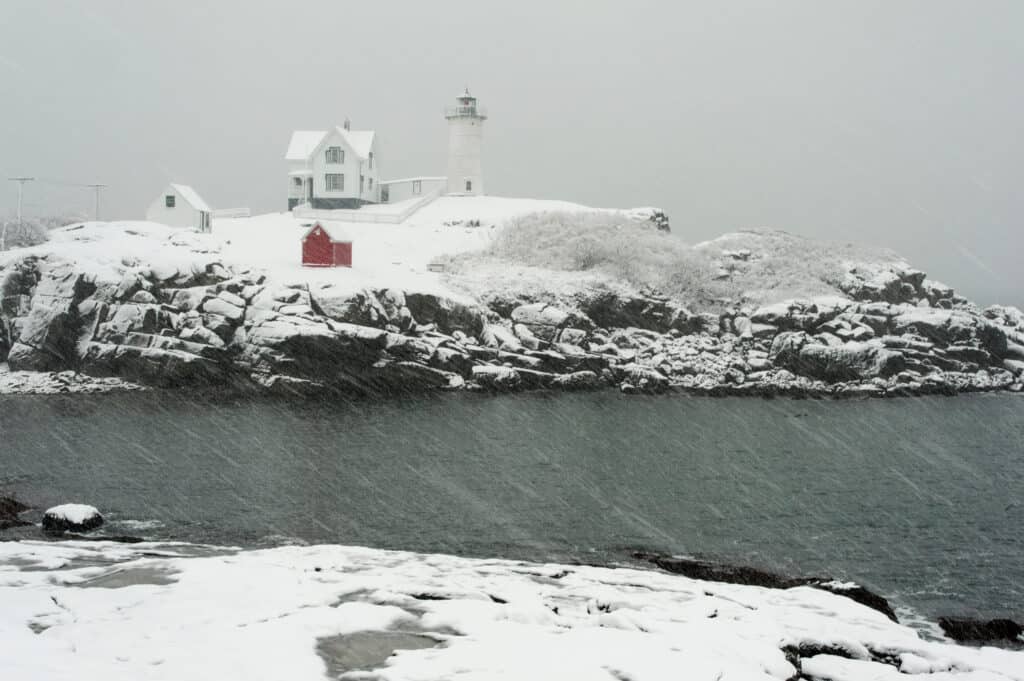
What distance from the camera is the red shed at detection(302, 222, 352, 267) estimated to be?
2854 inches

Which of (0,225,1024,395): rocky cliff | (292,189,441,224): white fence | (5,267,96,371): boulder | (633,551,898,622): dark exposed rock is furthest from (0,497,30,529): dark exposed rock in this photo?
(292,189,441,224): white fence

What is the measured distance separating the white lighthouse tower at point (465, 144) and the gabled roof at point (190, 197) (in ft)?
105

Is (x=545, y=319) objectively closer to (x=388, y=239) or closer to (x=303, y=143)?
(x=388, y=239)

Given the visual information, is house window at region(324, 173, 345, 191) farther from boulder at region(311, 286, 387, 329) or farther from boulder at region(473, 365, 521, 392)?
Result: boulder at region(473, 365, 521, 392)

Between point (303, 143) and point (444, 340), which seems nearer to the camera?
point (444, 340)

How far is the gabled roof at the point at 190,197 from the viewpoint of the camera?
8200 cm

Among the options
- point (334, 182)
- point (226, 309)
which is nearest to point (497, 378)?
point (226, 309)

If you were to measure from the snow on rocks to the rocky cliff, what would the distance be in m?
30.6

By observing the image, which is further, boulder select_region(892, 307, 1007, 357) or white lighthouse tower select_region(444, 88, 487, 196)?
white lighthouse tower select_region(444, 88, 487, 196)

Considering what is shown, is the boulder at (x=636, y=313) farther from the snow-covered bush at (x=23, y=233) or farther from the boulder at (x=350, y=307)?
the snow-covered bush at (x=23, y=233)

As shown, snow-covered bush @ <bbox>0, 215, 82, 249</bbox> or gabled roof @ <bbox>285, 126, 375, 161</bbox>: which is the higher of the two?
gabled roof @ <bbox>285, 126, 375, 161</bbox>

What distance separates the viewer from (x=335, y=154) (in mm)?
96188

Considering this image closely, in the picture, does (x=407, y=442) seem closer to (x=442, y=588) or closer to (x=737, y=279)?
(x=442, y=588)

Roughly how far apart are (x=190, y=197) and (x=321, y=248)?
17852 mm
